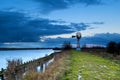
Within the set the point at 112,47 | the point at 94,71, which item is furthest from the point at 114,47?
the point at 94,71

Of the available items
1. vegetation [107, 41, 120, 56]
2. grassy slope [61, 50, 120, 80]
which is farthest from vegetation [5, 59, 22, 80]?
vegetation [107, 41, 120, 56]

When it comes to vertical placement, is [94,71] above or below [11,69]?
below

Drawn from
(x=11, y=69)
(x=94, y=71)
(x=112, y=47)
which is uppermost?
(x=11, y=69)

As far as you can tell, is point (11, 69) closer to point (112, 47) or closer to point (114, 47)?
point (114, 47)

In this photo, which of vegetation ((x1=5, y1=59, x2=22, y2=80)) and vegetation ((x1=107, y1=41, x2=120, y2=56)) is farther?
vegetation ((x1=107, y1=41, x2=120, y2=56))

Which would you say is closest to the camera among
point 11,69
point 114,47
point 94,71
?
point 11,69

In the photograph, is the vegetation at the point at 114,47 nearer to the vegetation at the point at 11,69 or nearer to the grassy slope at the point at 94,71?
the grassy slope at the point at 94,71

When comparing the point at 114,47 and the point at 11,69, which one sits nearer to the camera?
the point at 11,69

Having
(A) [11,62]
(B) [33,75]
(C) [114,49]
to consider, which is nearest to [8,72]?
(A) [11,62]

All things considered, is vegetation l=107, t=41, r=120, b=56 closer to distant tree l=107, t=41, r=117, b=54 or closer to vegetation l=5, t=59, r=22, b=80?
distant tree l=107, t=41, r=117, b=54

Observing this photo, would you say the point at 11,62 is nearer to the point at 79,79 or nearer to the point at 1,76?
the point at 1,76

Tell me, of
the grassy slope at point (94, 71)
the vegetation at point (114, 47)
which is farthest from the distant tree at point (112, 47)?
the grassy slope at point (94, 71)

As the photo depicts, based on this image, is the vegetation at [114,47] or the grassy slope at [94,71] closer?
the grassy slope at [94,71]

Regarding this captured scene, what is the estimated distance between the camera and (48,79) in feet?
52.6
